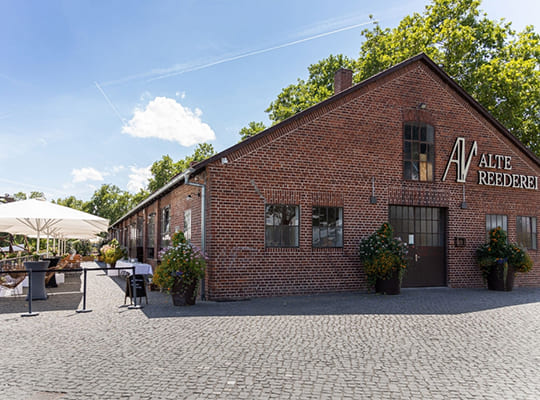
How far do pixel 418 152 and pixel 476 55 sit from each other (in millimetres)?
14462

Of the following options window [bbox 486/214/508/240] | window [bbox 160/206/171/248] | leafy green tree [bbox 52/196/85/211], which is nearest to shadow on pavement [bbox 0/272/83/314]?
window [bbox 160/206/171/248]

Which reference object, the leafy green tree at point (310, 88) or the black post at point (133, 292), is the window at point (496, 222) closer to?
the black post at point (133, 292)

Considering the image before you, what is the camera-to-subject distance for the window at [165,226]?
1708cm

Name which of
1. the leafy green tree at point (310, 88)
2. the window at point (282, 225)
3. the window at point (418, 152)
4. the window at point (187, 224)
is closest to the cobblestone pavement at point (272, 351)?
the window at point (282, 225)

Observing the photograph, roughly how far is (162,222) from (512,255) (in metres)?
12.3

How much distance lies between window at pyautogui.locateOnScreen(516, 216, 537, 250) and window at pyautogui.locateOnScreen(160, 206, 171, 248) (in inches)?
481

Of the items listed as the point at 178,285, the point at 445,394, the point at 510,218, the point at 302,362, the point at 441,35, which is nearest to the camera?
the point at 445,394

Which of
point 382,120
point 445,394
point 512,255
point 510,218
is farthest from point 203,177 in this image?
point 510,218

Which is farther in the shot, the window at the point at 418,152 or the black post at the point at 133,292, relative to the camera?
the window at the point at 418,152

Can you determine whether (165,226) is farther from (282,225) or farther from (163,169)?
(163,169)

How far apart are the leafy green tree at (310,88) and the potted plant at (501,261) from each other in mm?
20631

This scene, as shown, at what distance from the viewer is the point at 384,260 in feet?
40.7

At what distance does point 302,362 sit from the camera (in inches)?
233

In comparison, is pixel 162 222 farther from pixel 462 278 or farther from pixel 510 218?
pixel 510 218
